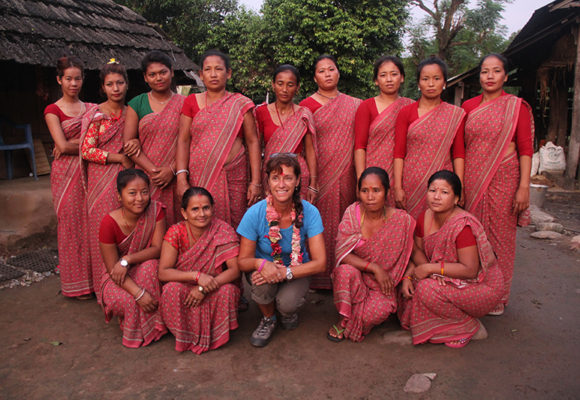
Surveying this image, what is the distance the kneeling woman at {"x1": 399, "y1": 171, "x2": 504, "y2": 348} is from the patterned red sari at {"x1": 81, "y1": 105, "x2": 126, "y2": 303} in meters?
2.45

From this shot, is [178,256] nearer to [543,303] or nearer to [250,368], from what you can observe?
[250,368]

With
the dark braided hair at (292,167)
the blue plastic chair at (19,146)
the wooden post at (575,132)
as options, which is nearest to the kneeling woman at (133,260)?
the dark braided hair at (292,167)

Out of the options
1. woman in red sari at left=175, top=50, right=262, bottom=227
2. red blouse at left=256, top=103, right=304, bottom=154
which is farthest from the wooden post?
woman in red sari at left=175, top=50, right=262, bottom=227

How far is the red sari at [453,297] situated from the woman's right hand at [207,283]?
1.35 m

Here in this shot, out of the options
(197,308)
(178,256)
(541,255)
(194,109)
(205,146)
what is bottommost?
→ (541,255)

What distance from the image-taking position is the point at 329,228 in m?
3.84

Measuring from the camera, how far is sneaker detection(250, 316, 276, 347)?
2.98 m

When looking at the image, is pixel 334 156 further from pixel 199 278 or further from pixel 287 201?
pixel 199 278

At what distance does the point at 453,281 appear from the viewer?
2920mm

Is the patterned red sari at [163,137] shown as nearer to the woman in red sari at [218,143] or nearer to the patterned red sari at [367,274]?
the woman in red sari at [218,143]

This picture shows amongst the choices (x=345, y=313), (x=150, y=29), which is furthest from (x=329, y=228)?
(x=150, y=29)

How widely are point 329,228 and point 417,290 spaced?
1.07 m

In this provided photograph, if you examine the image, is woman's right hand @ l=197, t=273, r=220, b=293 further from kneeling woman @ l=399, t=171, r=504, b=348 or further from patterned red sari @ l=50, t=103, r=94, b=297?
patterned red sari @ l=50, t=103, r=94, b=297

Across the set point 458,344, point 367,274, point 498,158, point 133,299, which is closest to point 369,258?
point 367,274
